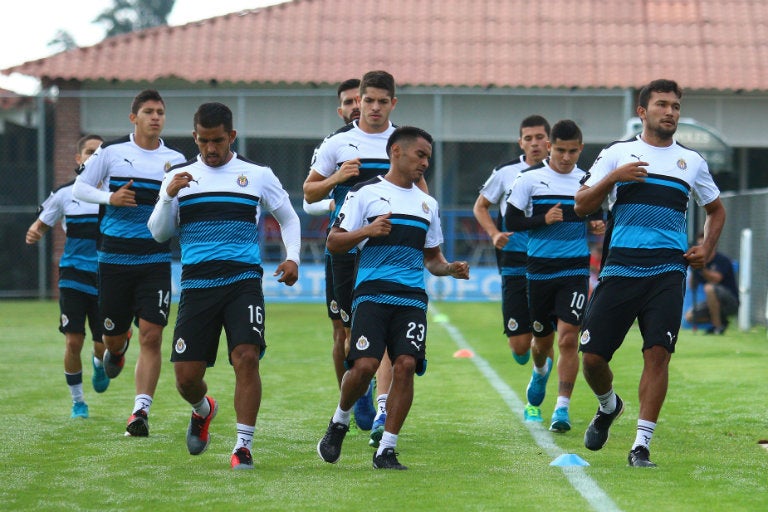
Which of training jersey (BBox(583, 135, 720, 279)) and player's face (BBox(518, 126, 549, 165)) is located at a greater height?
player's face (BBox(518, 126, 549, 165))

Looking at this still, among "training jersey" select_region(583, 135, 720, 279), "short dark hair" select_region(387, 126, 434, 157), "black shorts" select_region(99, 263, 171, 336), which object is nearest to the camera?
"training jersey" select_region(583, 135, 720, 279)

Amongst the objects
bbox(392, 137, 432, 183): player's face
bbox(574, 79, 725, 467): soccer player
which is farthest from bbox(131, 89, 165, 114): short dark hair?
bbox(574, 79, 725, 467): soccer player

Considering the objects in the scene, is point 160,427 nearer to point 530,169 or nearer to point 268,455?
point 268,455

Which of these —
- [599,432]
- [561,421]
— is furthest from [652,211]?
[561,421]

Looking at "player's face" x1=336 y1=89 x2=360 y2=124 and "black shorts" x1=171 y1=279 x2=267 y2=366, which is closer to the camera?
"black shorts" x1=171 y1=279 x2=267 y2=366

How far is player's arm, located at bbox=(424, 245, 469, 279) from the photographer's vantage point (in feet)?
25.1

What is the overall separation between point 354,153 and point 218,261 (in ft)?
Result: 5.51

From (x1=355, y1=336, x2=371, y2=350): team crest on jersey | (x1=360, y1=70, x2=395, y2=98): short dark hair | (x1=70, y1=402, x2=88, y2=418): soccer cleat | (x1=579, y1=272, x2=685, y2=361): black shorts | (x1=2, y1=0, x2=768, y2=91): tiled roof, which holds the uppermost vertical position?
(x1=2, y1=0, x2=768, y2=91): tiled roof

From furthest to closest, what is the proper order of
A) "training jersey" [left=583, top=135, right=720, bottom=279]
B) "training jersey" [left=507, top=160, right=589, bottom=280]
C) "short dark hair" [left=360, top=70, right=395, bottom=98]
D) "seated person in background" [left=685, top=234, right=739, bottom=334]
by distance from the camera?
"seated person in background" [left=685, top=234, right=739, bottom=334], "training jersey" [left=507, top=160, right=589, bottom=280], "short dark hair" [left=360, top=70, right=395, bottom=98], "training jersey" [left=583, top=135, right=720, bottom=279]

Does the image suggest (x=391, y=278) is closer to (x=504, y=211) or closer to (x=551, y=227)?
(x=551, y=227)

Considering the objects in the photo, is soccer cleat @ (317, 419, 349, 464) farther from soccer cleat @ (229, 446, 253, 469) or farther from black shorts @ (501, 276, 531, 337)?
black shorts @ (501, 276, 531, 337)

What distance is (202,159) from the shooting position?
25.7ft

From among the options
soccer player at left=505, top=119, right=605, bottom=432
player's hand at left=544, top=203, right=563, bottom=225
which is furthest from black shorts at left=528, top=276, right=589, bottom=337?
player's hand at left=544, top=203, right=563, bottom=225

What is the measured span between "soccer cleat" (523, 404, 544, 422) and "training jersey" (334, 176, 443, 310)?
2.40 metres
